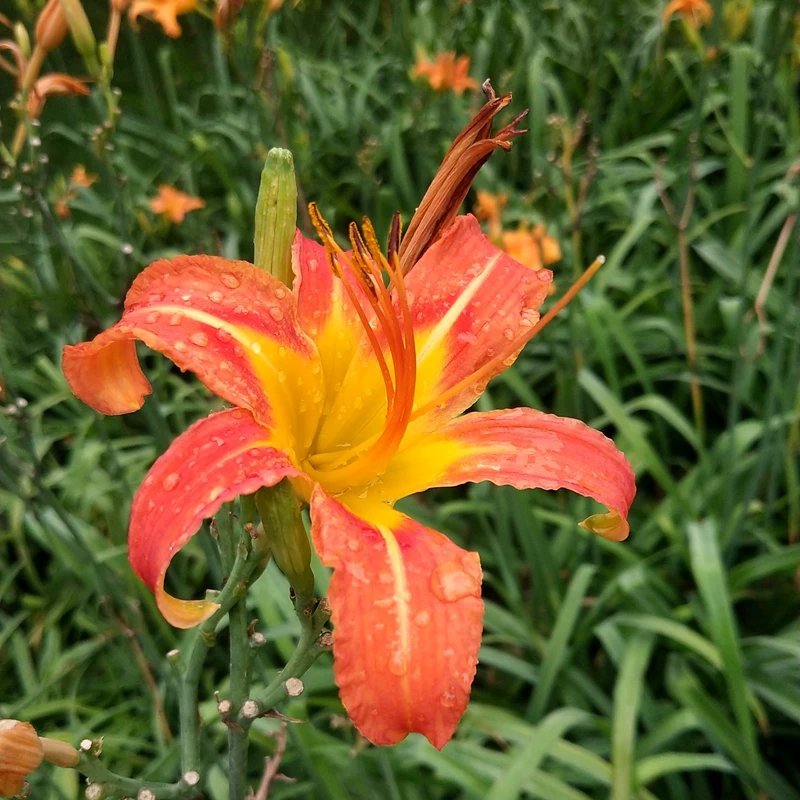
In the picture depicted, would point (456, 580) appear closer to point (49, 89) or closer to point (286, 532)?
point (286, 532)

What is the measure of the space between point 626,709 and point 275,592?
633 millimetres

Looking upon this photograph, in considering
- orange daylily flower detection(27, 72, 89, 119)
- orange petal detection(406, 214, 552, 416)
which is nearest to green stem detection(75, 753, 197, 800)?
orange petal detection(406, 214, 552, 416)

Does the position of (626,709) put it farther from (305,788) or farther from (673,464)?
(673,464)

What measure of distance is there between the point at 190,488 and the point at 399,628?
0.57 feet

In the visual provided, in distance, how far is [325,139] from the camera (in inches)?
110

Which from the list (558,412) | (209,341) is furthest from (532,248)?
(209,341)

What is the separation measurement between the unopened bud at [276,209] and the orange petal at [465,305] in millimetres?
182

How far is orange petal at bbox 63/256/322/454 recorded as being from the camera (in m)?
0.62

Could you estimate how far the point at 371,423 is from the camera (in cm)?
77

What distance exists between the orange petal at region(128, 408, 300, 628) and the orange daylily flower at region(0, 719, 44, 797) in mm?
187

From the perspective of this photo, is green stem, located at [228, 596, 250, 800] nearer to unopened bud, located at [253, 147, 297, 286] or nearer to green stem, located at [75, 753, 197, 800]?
green stem, located at [75, 753, 197, 800]

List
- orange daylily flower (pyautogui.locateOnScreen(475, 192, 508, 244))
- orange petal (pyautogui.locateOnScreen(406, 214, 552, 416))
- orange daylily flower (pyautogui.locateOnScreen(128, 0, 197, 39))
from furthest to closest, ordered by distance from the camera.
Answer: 1. orange daylily flower (pyautogui.locateOnScreen(475, 192, 508, 244))
2. orange daylily flower (pyautogui.locateOnScreen(128, 0, 197, 39))
3. orange petal (pyautogui.locateOnScreen(406, 214, 552, 416))

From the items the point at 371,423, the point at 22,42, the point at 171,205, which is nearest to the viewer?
the point at 371,423

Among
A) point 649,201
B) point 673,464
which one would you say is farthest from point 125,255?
point 649,201
